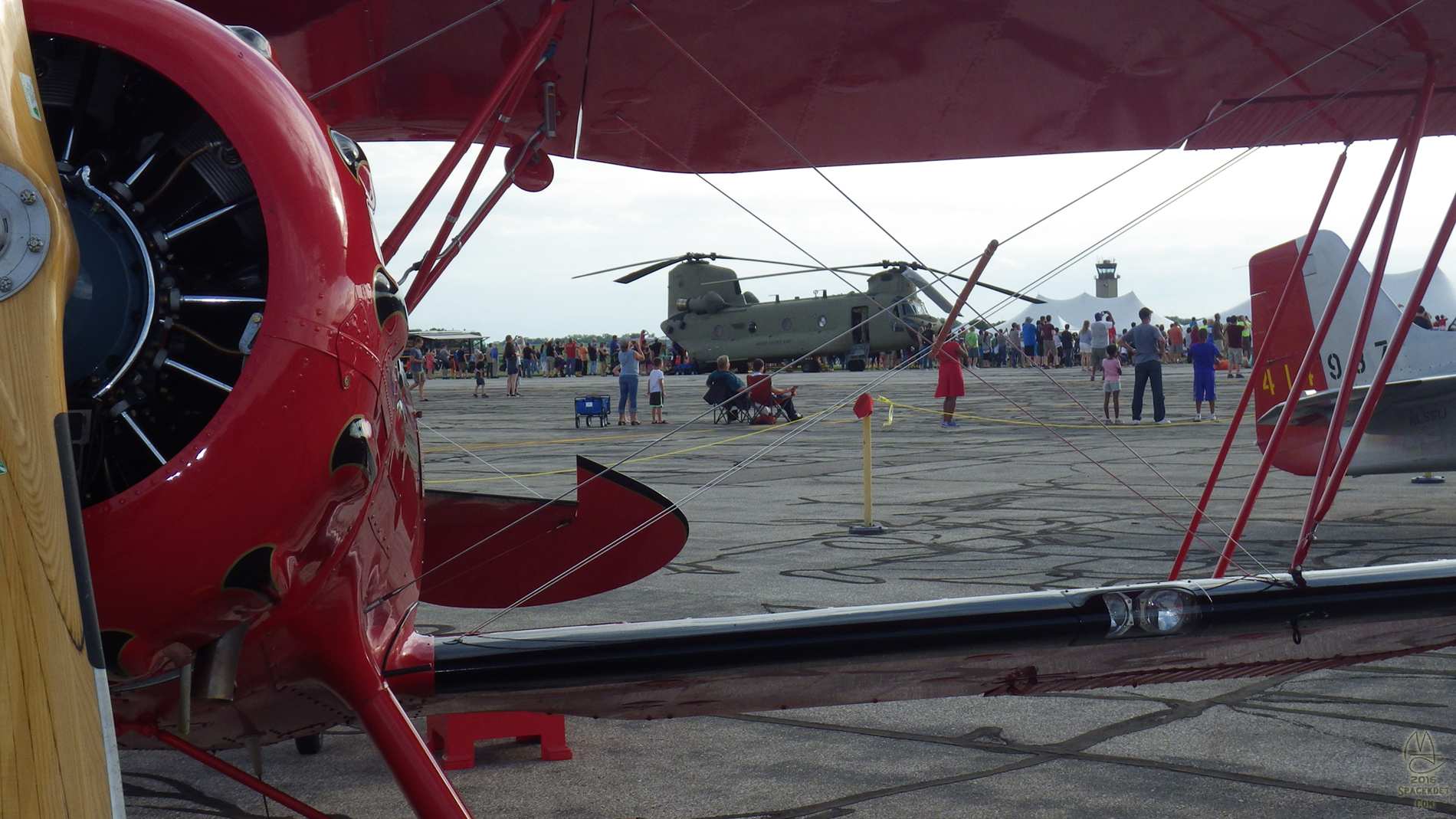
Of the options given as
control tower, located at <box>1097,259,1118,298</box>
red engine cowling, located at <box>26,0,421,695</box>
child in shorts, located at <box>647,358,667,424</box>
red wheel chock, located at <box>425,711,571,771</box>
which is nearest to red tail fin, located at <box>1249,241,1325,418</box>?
red wheel chock, located at <box>425,711,571,771</box>

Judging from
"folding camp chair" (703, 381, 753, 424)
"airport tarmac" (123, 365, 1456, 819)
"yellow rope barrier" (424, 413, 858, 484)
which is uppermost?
"folding camp chair" (703, 381, 753, 424)

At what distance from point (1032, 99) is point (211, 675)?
3220 mm

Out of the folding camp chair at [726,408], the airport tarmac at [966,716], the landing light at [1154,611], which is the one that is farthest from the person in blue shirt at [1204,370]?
the landing light at [1154,611]

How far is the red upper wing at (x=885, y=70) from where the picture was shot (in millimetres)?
3346

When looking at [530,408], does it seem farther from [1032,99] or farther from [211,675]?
[211,675]

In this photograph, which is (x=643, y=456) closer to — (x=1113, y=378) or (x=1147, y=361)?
(x=1147, y=361)

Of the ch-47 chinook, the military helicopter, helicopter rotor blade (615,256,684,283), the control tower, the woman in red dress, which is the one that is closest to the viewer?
the ch-47 chinook

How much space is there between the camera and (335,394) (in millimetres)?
1750

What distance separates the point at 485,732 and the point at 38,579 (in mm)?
2224

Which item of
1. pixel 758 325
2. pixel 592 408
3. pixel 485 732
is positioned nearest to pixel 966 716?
pixel 485 732

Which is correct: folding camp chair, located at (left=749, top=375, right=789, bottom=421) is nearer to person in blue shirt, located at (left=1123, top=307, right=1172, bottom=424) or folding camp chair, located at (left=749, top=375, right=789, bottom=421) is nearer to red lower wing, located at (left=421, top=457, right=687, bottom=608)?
person in blue shirt, located at (left=1123, top=307, right=1172, bottom=424)

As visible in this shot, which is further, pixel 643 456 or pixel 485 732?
pixel 643 456

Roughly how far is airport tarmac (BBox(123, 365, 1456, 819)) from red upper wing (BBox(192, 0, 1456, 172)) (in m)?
1.02

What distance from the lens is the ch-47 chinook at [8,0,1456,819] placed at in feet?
4.76
